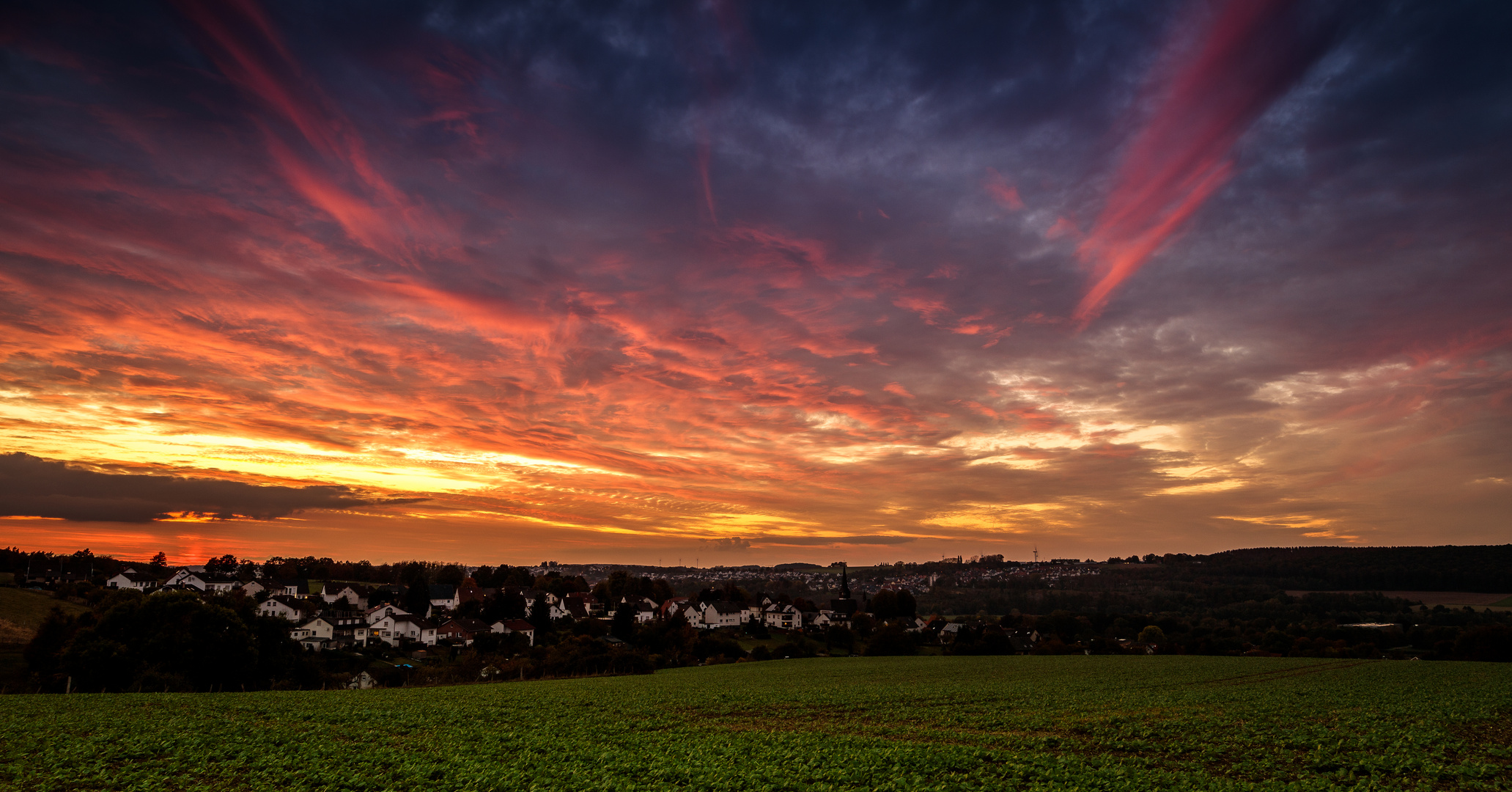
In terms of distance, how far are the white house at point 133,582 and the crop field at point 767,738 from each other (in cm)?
10706

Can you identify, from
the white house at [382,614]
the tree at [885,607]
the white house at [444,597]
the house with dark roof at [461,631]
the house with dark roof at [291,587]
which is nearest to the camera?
the house with dark roof at [461,631]

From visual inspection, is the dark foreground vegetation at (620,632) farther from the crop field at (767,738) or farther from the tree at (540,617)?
the crop field at (767,738)

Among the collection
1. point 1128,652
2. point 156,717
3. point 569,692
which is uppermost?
point 156,717

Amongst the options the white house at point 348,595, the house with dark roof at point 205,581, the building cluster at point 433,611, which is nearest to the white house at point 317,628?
the building cluster at point 433,611

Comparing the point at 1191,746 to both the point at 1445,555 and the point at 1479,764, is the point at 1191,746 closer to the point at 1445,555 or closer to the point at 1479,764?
the point at 1479,764

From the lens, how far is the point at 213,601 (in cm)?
5575

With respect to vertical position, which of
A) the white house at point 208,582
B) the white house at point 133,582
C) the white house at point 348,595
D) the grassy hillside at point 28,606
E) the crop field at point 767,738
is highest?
the crop field at point 767,738

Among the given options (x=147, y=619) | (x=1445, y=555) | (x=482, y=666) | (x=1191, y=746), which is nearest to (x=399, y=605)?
(x=482, y=666)

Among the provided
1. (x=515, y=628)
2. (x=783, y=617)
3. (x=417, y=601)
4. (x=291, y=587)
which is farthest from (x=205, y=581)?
(x=783, y=617)

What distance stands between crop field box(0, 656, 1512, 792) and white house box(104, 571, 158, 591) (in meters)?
107

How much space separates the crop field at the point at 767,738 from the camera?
67.0ft

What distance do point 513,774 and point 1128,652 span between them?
101m

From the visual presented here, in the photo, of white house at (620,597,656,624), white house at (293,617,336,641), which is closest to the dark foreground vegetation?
white house at (620,597,656,624)

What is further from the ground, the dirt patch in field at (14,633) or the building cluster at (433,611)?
the dirt patch in field at (14,633)
